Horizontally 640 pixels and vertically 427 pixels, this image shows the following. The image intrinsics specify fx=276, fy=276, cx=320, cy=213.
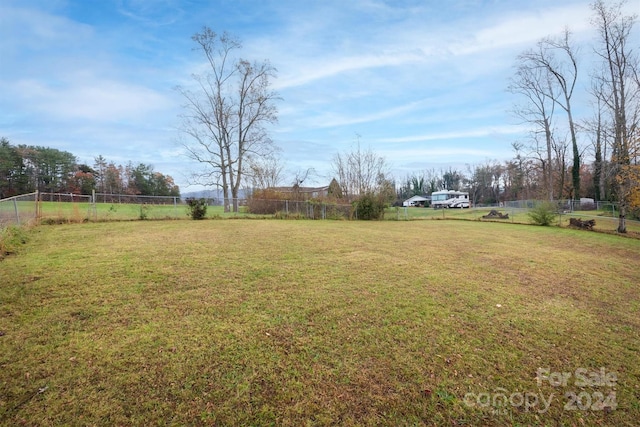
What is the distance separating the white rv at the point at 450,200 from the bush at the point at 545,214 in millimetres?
29541

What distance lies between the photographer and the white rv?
46875mm

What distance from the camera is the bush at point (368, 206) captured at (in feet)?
64.6

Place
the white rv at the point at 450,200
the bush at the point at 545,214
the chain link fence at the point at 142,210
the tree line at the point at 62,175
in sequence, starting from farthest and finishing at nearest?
1. the white rv at the point at 450,200
2. the tree line at the point at 62,175
3. the bush at the point at 545,214
4. the chain link fence at the point at 142,210

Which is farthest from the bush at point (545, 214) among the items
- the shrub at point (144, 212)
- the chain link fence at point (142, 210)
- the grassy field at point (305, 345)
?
the shrub at point (144, 212)

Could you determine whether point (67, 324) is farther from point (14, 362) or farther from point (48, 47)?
point (48, 47)

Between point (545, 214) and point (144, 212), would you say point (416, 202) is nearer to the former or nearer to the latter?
point (545, 214)

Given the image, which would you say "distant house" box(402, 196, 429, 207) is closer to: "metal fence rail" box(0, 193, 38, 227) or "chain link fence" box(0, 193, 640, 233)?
"chain link fence" box(0, 193, 640, 233)

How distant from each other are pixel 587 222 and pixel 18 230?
24.2m

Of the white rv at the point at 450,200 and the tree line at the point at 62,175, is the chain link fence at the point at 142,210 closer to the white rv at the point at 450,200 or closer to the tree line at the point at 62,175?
the tree line at the point at 62,175

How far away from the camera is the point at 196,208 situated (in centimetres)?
1484

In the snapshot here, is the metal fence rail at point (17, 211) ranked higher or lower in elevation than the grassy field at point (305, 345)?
higher

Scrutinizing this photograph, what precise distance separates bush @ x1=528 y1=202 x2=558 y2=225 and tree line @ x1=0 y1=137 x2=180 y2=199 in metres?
35.2

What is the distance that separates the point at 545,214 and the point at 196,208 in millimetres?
20482

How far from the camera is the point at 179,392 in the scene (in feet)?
6.72
